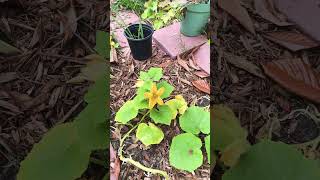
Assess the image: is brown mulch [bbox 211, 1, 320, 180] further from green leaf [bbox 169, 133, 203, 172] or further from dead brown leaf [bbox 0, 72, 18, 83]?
dead brown leaf [bbox 0, 72, 18, 83]

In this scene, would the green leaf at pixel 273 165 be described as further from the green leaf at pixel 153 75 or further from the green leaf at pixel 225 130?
the green leaf at pixel 153 75

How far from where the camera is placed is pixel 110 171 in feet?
4.88

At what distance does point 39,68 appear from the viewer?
1.70 metres

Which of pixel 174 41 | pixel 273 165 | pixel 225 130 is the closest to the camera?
pixel 273 165

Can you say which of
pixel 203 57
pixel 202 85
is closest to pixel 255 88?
pixel 202 85

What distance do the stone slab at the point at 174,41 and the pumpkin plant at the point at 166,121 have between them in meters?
0.24

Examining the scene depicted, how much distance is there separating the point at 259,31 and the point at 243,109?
0.39 metres

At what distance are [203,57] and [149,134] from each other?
467mm

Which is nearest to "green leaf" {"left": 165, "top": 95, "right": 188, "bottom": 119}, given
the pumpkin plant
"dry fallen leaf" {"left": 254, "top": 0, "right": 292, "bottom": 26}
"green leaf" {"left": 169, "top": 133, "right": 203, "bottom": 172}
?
the pumpkin plant

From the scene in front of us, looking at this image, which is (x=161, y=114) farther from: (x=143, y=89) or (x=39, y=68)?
(x=39, y=68)

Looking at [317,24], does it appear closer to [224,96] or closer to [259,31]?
[259,31]

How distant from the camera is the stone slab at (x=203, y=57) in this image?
1.82 metres

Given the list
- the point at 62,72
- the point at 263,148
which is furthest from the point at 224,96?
the point at 62,72

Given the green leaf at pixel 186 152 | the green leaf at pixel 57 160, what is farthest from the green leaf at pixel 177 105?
the green leaf at pixel 57 160
